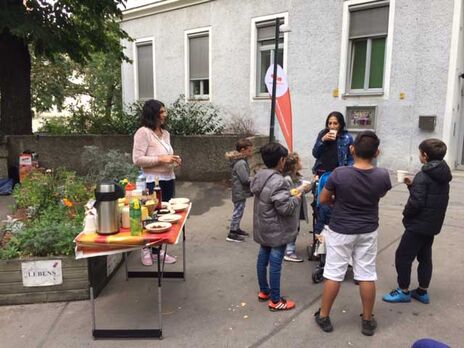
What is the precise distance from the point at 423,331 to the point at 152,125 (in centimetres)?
293

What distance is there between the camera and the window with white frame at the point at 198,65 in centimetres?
1274

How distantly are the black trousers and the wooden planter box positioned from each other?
2.58 meters

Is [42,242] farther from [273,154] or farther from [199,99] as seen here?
[199,99]

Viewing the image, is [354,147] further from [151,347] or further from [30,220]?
[30,220]

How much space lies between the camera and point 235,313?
336 cm

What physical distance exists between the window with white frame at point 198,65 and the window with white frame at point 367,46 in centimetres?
471

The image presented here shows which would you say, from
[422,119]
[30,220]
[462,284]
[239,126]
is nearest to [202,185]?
[239,126]

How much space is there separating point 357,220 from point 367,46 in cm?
762

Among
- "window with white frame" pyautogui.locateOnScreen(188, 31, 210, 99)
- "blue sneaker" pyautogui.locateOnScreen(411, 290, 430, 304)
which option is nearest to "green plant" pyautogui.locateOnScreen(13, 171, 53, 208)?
"blue sneaker" pyautogui.locateOnScreen(411, 290, 430, 304)

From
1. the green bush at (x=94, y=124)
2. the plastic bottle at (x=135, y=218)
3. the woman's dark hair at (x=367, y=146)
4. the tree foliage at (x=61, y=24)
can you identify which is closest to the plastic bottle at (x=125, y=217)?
the plastic bottle at (x=135, y=218)

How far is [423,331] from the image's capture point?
309 cm

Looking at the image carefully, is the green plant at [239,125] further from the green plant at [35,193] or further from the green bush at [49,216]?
the green plant at [35,193]

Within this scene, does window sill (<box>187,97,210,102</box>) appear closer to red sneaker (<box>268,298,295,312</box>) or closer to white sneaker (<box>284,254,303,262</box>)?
white sneaker (<box>284,254,303,262</box>)

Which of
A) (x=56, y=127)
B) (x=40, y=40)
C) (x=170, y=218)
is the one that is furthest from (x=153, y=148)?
(x=56, y=127)
